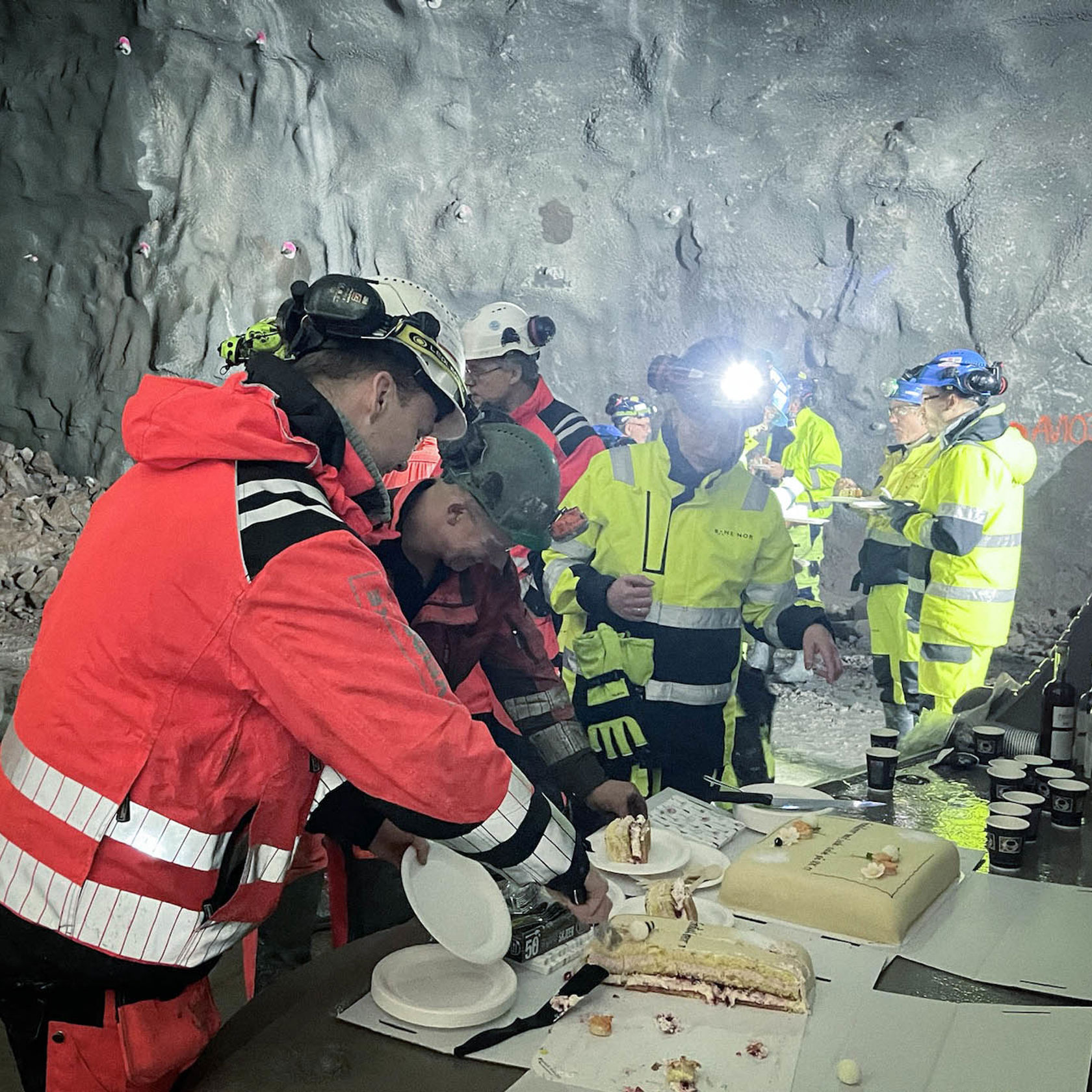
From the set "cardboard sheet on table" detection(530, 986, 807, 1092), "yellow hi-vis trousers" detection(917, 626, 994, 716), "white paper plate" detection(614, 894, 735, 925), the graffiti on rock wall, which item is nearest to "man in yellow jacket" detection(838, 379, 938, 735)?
"yellow hi-vis trousers" detection(917, 626, 994, 716)

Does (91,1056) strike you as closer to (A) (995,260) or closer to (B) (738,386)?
(B) (738,386)

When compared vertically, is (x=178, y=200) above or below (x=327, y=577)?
above

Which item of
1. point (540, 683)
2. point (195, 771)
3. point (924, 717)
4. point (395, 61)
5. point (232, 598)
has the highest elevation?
point (395, 61)

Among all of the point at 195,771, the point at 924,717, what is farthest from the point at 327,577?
the point at 924,717

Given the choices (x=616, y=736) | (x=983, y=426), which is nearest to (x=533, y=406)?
(x=616, y=736)

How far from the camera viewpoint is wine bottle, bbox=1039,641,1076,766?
91.7 inches

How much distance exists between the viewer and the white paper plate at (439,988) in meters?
1.24

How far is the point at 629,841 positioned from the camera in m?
1.72

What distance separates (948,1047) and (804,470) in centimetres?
535

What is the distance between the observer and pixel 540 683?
7.38 feet

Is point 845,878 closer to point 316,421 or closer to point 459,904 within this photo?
point 459,904

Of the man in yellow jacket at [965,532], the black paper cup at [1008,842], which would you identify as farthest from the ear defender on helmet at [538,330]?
the black paper cup at [1008,842]

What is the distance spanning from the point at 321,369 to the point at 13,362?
680 centimetres

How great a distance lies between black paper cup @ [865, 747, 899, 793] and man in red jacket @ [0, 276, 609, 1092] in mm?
1111
